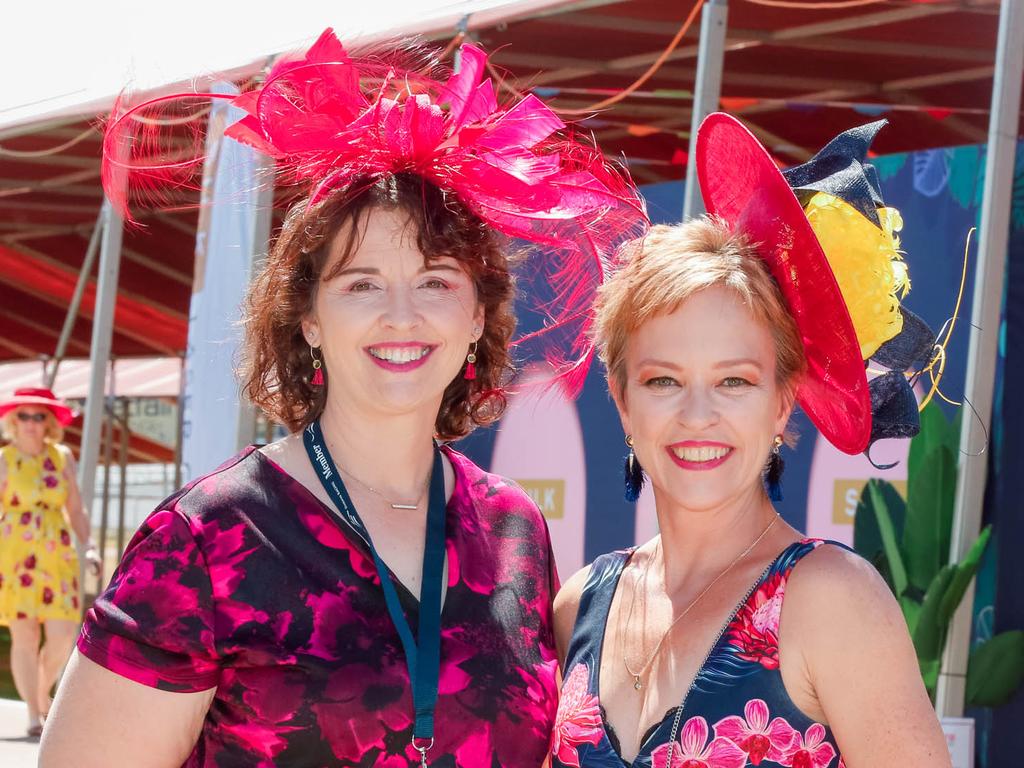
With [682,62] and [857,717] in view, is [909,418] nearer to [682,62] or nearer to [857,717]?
[857,717]

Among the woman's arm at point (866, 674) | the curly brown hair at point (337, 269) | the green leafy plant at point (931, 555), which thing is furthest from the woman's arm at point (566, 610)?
the green leafy plant at point (931, 555)

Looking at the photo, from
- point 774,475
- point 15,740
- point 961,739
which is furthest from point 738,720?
point 15,740

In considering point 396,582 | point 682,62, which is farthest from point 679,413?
point 682,62

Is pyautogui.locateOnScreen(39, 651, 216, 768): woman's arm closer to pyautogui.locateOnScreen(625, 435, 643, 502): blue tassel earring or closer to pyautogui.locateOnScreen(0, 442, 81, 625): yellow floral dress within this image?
pyautogui.locateOnScreen(625, 435, 643, 502): blue tassel earring

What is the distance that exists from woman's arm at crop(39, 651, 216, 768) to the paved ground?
3.28 metres

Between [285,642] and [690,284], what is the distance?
0.75 m

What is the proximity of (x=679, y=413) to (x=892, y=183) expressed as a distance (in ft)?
8.77

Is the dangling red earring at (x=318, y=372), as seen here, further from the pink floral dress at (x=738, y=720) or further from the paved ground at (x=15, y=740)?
the paved ground at (x=15, y=740)

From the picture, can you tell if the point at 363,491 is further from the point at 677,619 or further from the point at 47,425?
the point at 47,425

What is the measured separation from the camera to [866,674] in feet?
5.38

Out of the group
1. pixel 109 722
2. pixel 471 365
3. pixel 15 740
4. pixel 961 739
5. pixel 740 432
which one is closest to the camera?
pixel 109 722

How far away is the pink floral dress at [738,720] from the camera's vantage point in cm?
168

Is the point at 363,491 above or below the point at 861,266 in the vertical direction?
below

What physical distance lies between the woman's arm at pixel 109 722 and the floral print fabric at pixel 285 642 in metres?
0.02
